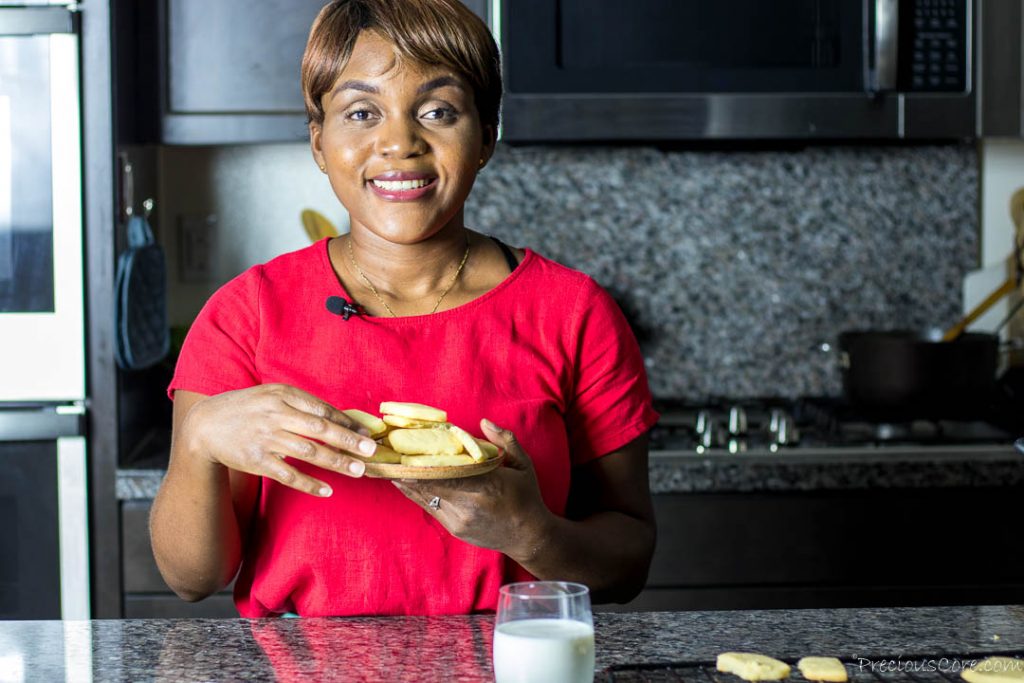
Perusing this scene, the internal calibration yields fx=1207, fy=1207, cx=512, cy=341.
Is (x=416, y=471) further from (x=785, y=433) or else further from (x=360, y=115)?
(x=785, y=433)

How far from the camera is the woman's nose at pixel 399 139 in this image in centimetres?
134

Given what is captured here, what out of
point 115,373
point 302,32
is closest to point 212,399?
point 115,373

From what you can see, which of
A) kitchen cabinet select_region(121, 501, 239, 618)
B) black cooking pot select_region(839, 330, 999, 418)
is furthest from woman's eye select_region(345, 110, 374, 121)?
black cooking pot select_region(839, 330, 999, 418)

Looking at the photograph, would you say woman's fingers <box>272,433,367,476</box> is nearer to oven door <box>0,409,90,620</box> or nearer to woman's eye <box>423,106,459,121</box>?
woman's eye <box>423,106,459,121</box>

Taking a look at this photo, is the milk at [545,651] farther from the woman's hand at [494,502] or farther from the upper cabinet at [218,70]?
the upper cabinet at [218,70]

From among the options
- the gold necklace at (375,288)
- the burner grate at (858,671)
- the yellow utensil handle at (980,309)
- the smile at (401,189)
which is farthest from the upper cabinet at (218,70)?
the burner grate at (858,671)

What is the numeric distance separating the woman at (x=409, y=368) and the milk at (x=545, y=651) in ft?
0.89

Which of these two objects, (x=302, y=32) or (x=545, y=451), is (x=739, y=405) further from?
(x=545, y=451)

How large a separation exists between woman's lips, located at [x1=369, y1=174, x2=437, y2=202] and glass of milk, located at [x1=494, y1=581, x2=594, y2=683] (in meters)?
0.57

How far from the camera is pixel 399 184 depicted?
136 cm

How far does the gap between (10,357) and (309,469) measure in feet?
3.47

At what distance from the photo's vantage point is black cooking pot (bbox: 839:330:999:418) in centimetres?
237

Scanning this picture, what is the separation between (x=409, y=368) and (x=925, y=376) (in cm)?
136

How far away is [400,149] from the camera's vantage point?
1.33 metres
